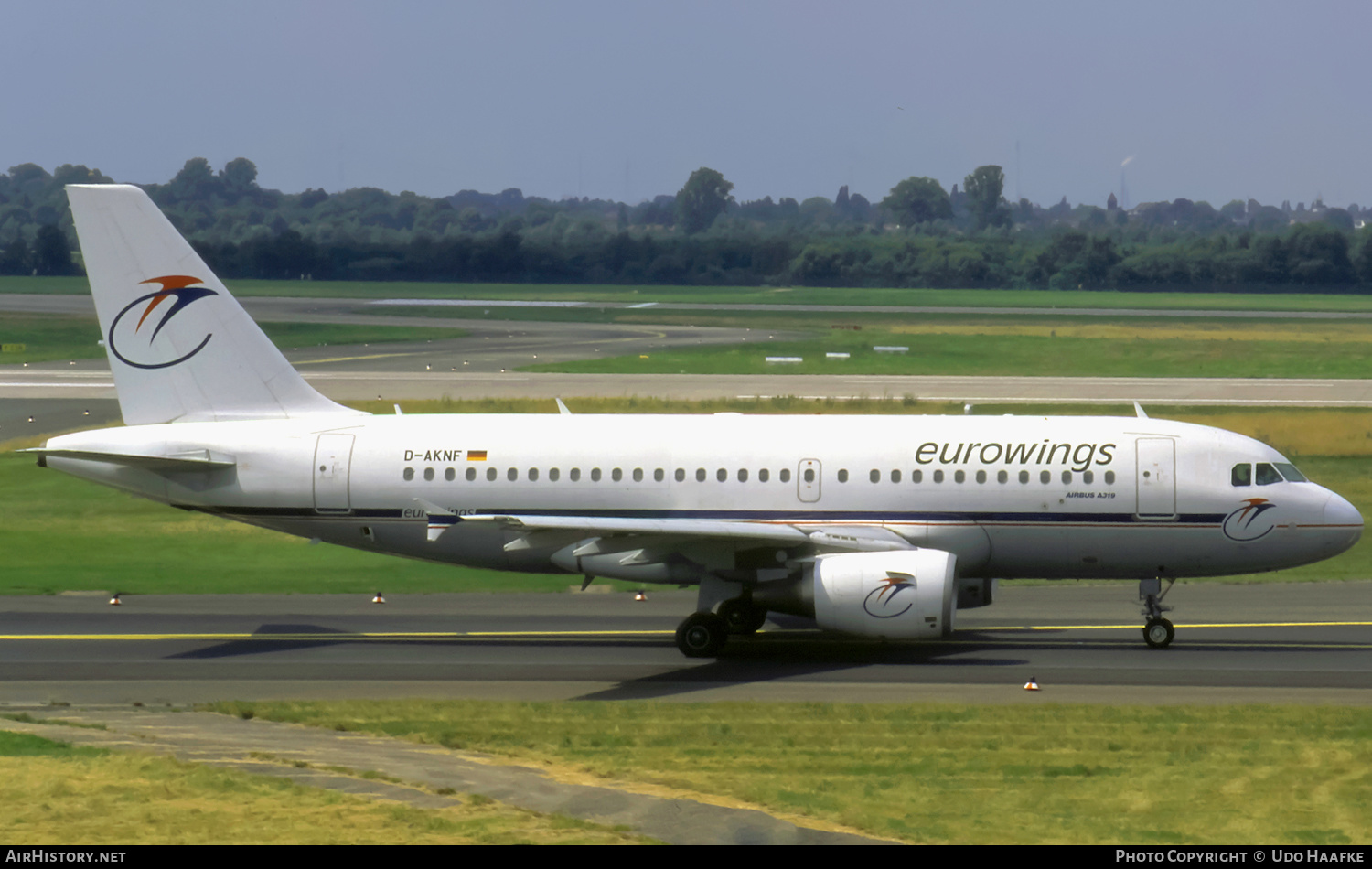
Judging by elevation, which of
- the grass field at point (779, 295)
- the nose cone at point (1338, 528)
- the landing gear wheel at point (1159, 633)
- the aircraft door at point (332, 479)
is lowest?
the landing gear wheel at point (1159, 633)

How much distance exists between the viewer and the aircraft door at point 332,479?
2858cm

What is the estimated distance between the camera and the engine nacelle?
25250 millimetres

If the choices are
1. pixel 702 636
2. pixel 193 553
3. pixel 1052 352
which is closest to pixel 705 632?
pixel 702 636

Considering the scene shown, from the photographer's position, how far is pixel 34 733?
2008 centimetres

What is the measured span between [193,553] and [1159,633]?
23.6m

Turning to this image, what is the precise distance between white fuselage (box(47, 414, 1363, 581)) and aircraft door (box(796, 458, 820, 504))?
0.02 metres

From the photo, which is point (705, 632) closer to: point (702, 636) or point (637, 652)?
point (702, 636)

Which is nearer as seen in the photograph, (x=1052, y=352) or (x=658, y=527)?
(x=658, y=527)

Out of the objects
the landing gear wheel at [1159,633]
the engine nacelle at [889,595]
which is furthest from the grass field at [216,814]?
the landing gear wheel at [1159,633]

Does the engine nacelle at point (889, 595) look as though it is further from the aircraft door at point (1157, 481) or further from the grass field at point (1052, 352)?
the grass field at point (1052, 352)

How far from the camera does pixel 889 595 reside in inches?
997

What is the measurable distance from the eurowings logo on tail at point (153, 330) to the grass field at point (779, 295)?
12749 centimetres

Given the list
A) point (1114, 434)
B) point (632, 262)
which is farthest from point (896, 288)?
point (1114, 434)
